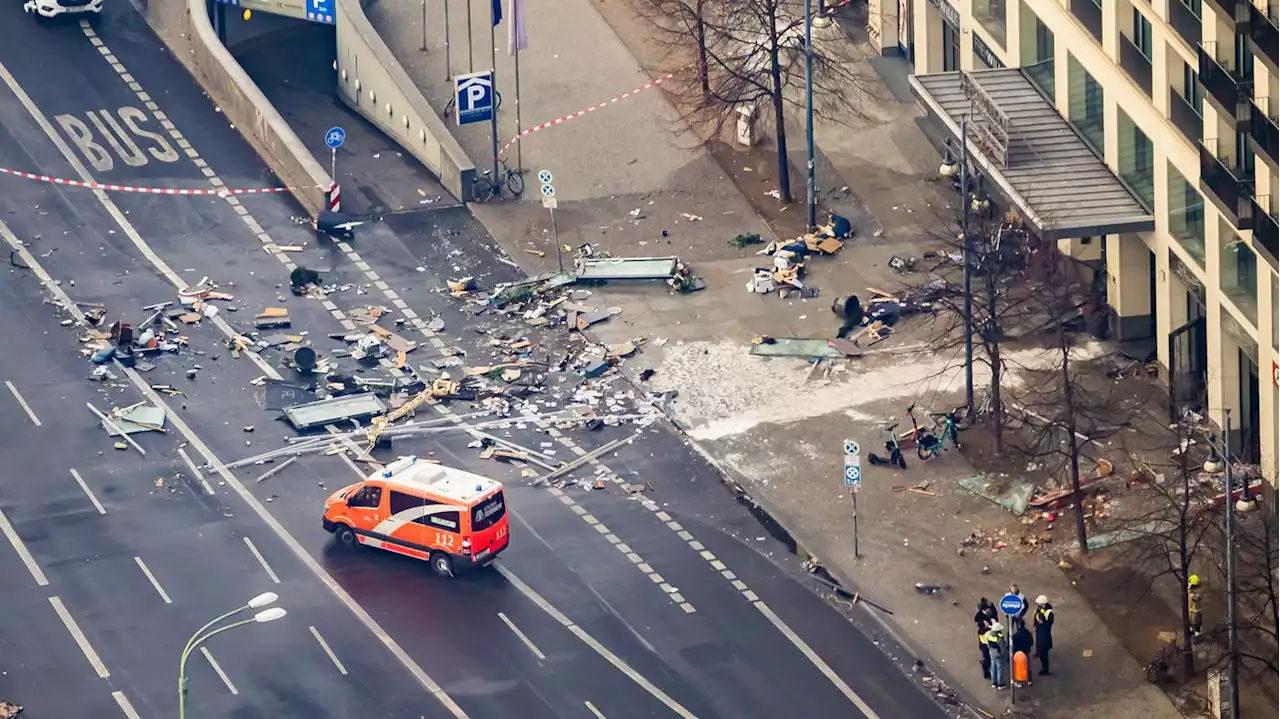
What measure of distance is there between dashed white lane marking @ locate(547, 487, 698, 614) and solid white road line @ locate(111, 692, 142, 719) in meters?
11.8

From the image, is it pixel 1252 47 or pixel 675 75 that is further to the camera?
pixel 675 75

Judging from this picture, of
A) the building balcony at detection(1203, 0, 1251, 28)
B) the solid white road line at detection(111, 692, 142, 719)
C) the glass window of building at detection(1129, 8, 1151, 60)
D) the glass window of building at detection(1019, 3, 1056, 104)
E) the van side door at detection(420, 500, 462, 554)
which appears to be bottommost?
the solid white road line at detection(111, 692, 142, 719)

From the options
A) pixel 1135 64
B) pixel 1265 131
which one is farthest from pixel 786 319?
pixel 1265 131

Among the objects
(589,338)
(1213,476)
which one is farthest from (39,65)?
(1213,476)

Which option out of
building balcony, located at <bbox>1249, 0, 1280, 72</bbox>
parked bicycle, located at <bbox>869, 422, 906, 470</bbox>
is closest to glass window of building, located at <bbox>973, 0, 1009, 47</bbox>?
parked bicycle, located at <bbox>869, 422, 906, 470</bbox>

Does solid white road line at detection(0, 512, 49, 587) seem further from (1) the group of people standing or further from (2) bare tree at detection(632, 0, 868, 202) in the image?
(2) bare tree at detection(632, 0, 868, 202)

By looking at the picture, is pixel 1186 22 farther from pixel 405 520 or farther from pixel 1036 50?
pixel 405 520

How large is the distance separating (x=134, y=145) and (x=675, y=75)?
16551mm

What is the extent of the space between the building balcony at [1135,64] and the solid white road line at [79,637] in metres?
28.1

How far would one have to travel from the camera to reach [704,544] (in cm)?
6862

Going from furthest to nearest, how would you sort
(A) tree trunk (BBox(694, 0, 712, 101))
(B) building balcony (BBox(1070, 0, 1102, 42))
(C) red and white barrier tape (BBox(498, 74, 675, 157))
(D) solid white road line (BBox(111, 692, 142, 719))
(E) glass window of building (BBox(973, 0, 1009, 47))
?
(C) red and white barrier tape (BBox(498, 74, 675, 157)) < (A) tree trunk (BBox(694, 0, 712, 101)) < (E) glass window of building (BBox(973, 0, 1009, 47)) < (B) building balcony (BBox(1070, 0, 1102, 42)) < (D) solid white road line (BBox(111, 692, 142, 719))

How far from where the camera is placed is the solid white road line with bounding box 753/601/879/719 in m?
62.5

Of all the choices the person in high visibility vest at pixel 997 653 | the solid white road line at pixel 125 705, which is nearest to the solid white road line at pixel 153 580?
the solid white road line at pixel 125 705

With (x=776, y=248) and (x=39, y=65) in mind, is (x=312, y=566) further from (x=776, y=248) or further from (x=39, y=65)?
(x=39, y=65)
